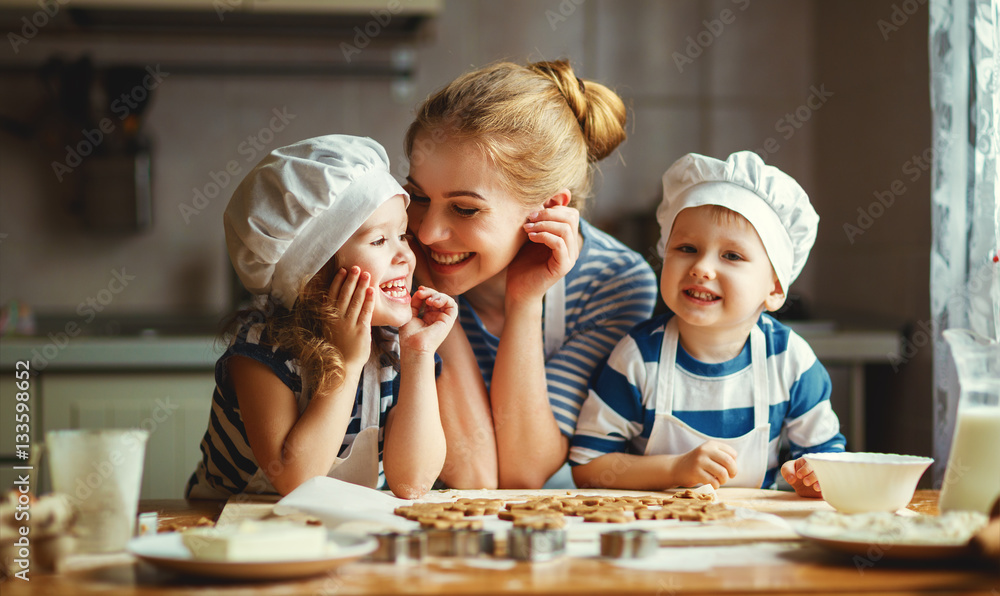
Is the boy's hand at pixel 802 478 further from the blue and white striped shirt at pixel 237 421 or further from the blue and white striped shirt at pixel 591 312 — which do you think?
the blue and white striped shirt at pixel 237 421

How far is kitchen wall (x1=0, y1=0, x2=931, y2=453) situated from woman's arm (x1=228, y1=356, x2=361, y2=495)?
5.12 ft

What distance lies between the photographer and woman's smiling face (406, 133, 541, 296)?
1232mm

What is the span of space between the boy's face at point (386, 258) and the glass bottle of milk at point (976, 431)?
2.15 feet

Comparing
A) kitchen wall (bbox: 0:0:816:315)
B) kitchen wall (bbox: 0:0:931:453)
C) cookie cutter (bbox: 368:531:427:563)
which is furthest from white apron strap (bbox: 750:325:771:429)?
kitchen wall (bbox: 0:0:816:315)

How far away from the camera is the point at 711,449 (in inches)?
43.8

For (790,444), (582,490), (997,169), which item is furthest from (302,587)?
(997,169)

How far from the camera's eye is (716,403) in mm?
1213

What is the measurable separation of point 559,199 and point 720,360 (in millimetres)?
346

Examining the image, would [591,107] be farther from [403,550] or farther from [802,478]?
[403,550]

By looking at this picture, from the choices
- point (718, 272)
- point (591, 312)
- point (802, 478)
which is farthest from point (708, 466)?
point (591, 312)

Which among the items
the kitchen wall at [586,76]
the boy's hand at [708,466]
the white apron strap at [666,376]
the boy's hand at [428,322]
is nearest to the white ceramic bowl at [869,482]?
the boy's hand at [708,466]

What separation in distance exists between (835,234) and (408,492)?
6.36ft

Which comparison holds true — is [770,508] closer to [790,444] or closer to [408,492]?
[790,444]

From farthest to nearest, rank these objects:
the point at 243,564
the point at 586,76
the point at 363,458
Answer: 1. the point at 586,76
2. the point at 363,458
3. the point at 243,564
